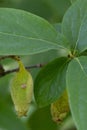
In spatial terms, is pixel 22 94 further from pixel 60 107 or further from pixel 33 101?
pixel 33 101

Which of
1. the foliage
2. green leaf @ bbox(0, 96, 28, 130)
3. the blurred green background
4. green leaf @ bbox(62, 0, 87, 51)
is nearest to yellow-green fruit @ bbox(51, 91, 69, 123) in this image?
the foliage

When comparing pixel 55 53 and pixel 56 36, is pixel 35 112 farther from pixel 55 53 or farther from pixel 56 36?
pixel 56 36

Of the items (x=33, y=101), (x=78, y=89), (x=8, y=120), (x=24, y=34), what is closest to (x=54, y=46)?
(x=24, y=34)

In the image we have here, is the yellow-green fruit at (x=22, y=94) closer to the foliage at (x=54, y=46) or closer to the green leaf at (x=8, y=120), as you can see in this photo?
the foliage at (x=54, y=46)

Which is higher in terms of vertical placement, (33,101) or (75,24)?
(75,24)

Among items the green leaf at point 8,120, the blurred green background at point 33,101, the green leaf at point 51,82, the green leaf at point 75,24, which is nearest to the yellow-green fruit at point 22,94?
the green leaf at point 51,82

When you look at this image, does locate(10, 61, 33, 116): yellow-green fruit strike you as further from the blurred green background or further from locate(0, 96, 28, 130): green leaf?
locate(0, 96, 28, 130): green leaf

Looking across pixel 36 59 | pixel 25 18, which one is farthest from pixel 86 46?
pixel 36 59
